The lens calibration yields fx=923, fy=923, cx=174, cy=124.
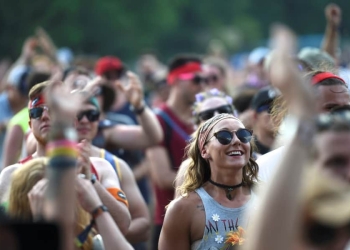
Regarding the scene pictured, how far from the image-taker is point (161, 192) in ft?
26.5

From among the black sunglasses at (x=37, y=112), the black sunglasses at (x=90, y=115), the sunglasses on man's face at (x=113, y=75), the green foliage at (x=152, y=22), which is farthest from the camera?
the green foliage at (x=152, y=22)

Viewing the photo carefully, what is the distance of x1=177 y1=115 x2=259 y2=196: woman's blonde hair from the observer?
17.6ft

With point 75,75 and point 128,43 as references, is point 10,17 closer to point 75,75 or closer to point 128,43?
point 128,43

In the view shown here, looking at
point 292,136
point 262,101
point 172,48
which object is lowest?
→ point 172,48

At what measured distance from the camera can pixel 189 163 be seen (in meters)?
5.66

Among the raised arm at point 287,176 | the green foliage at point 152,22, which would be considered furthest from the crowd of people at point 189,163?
the green foliage at point 152,22

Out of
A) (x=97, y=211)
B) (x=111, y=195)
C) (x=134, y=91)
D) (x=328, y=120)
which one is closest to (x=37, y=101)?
(x=111, y=195)

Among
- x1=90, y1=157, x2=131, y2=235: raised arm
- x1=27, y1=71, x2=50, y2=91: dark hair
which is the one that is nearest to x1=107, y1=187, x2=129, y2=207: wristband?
x1=90, y1=157, x2=131, y2=235: raised arm

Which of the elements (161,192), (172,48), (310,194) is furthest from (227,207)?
(172,48)

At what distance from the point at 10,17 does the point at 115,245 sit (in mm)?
21571

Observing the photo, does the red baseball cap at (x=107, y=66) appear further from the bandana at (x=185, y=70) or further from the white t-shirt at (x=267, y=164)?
the white t-shirt at (x=267, y=164)

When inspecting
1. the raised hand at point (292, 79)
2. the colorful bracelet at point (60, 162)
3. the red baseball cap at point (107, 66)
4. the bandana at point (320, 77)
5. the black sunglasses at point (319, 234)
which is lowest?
the red baseball cap at point (107, 66)

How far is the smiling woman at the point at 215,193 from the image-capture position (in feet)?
16.6

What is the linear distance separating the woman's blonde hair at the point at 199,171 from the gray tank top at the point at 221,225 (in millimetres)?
188
